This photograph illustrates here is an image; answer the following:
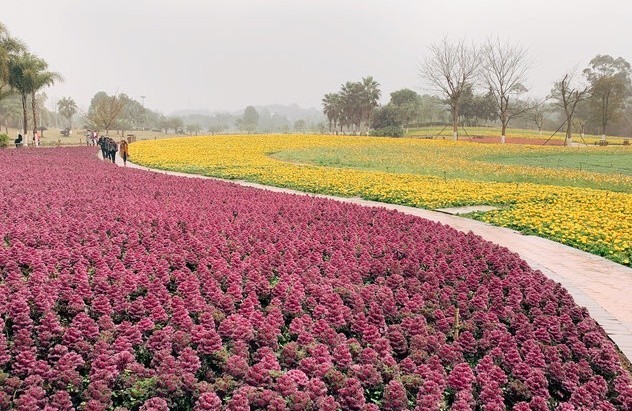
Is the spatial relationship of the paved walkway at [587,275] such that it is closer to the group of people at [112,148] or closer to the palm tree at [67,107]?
the group of people at [112,148]

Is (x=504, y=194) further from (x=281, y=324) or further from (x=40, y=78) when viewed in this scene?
(x=40, y=78)

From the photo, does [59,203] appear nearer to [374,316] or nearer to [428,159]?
[374,316]

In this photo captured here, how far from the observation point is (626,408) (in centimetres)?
331

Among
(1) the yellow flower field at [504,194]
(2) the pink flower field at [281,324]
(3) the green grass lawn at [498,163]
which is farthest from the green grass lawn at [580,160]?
(2) the pink flower field at [281,324]

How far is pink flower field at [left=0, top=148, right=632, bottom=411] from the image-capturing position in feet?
10.3

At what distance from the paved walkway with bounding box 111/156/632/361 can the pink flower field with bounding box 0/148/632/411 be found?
1.52ft

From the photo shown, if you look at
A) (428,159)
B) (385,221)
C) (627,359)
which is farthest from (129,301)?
(428,159)

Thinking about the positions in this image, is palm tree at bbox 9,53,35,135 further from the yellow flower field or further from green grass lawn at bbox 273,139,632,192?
green grass lawn at bbox 273,139,632,192

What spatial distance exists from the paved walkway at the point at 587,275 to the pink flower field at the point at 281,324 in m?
0.46

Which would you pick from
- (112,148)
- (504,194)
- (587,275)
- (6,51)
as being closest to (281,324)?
(587,275)

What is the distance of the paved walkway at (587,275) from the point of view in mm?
5227

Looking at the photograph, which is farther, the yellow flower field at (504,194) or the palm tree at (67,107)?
the palm tree at (67,107)

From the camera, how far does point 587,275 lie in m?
6.98

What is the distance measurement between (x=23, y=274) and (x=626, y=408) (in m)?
5.37
